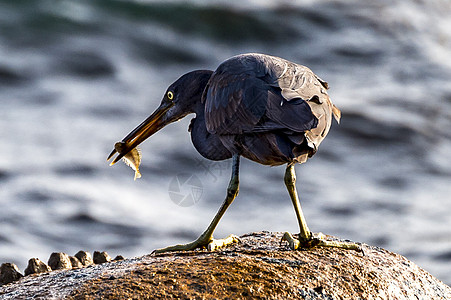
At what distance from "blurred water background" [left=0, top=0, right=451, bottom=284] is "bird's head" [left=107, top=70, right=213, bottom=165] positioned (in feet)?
19.3

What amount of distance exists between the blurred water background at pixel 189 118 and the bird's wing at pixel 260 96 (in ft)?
22.9

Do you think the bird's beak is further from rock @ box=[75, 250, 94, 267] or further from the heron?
rock @ box=[75, 250, 94, 267]

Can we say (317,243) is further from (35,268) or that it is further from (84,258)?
(35,268)

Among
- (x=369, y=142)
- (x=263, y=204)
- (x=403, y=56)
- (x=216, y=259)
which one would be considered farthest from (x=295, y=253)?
(x=403, y=56)

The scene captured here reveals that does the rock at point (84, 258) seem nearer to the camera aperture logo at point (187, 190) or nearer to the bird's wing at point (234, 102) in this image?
the camera aperture logo at point (187, 190)

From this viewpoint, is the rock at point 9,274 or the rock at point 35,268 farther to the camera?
the rock at point 35,268

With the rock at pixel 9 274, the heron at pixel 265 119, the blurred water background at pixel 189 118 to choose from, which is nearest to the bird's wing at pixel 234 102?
the heron at pixel 265 119

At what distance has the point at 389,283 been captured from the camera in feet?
15.5

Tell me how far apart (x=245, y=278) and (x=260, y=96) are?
4.02ft

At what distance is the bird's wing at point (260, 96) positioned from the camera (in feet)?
14.9

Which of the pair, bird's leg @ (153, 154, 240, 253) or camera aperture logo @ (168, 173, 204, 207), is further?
camera aperture logo @ (168, 173, 204, 207)

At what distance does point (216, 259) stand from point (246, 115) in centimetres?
99

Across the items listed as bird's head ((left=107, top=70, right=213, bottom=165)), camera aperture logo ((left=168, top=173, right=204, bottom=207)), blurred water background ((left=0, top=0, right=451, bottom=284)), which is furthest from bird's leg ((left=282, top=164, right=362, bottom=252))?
blurred water background ((left=0, top=0, right=451, bottom=284))

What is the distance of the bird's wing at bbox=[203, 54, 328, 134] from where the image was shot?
4.53 metres
